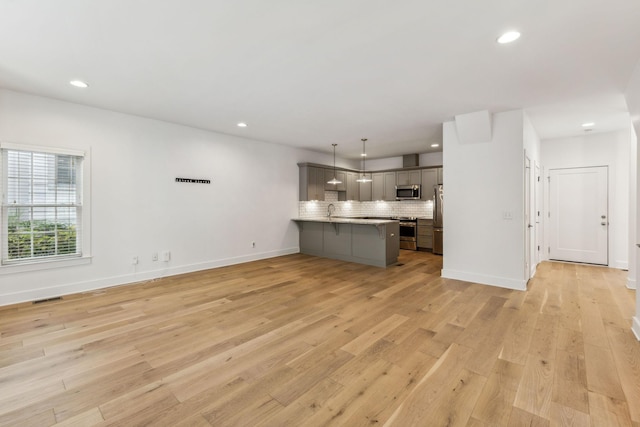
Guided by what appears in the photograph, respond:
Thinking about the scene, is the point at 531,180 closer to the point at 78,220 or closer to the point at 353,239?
the point at 353,239

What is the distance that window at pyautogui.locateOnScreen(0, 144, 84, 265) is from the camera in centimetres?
376

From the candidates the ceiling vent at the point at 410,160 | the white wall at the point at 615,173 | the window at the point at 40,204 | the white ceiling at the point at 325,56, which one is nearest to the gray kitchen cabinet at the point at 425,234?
the ceiling vent at the point at 410,160

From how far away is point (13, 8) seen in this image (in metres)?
2.16

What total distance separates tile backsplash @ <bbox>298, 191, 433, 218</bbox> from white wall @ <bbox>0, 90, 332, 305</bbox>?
1155mm

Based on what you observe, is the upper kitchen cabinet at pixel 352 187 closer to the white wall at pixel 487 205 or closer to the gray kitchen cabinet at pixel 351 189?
the gray kitchen cabinet at pixel 351 189

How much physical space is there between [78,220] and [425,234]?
7.40 meters

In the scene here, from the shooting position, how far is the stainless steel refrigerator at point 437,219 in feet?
24.2

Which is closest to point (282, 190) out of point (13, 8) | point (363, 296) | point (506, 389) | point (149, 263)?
point (149, 263)

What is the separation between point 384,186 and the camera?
884 cm

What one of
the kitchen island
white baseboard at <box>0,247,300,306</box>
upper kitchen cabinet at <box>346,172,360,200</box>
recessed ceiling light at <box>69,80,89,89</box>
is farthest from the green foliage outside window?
upper kitchen cabinet at <box>346,172,360,200</box>

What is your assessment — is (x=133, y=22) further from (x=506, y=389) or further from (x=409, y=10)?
(x=506, y=389)

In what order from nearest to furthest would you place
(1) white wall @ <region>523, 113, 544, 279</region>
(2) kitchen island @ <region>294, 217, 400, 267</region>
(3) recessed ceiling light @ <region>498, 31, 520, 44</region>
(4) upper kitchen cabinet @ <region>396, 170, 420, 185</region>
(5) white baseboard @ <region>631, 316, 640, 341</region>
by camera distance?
1. (3) recessed ceiling light @ <region>498, 31, 520, 44</region>
2. (5) white baseboard @ <region>631, 316, 640, 341</region>
3. (1) white wall @ <region>523, 113, 544, 279</region>
4. (2) kitchen island @ <region>294, 217, 400, 267</region>
5. (4) upper kitchen cabinet @ <region>396, 170, 420, 185</region>

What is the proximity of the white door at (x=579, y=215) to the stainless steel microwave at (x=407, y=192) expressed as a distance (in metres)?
2.94

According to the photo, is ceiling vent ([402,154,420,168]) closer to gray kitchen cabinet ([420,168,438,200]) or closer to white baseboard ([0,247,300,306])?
gray kitchen cabinet ([420,168,438,200])
